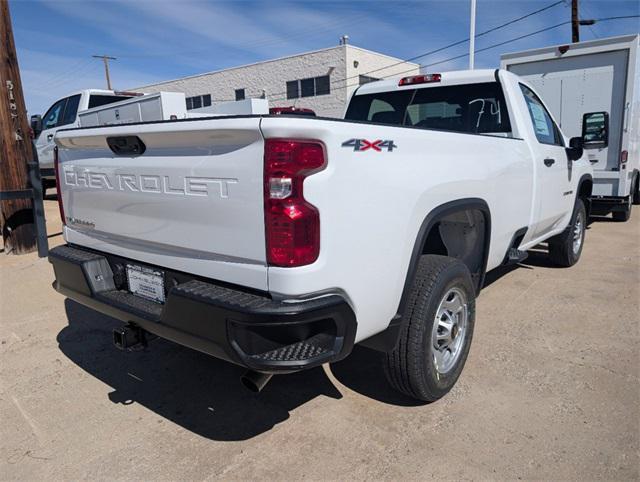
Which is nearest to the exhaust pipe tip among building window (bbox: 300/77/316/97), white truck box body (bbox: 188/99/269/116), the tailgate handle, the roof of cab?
the tailgate handle

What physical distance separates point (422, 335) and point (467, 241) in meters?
1.19

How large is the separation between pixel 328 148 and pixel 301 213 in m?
0.29

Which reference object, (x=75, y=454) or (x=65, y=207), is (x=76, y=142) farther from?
(x=75, y=454)

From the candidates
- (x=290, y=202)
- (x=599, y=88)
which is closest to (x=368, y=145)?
(x=290, y=202)

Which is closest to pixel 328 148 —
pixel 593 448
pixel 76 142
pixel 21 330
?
pixel 76 142

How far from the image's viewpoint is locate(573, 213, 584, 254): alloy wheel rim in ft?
19.7

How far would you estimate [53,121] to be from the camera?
39.5 feet

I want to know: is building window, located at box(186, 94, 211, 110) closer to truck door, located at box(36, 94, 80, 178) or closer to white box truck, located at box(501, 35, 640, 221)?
truck door, located at box(36, 94, 80, 178)

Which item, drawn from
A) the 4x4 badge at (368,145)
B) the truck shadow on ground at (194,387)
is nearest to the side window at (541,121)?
the 4x4 badge at (368,145)

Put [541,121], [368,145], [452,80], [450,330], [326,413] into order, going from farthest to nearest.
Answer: [541,121] < [452,80] < [450,330] < [326,413] < [368,145]

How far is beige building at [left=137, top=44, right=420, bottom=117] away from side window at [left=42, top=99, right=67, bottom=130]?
17040 mm

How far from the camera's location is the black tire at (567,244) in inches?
225

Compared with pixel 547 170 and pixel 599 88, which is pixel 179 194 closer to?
pixel 547 170

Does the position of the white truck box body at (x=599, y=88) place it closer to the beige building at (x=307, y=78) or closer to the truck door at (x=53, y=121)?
the truck door at (x=53, y=121)
